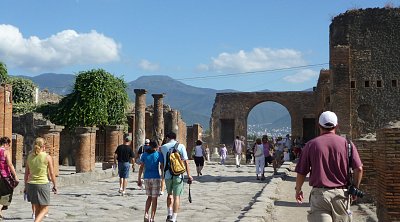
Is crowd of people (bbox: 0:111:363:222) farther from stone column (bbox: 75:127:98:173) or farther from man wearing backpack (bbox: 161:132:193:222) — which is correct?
stone column (bbox: 75:127:98:173)

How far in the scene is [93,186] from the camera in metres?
15.6

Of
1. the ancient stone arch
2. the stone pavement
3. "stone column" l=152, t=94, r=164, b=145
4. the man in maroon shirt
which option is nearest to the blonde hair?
the stone pavement

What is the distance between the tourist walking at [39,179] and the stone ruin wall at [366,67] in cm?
1145

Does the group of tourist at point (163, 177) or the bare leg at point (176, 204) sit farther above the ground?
the group of tourist at point (163, 177)

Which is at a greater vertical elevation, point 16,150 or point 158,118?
point 158,118

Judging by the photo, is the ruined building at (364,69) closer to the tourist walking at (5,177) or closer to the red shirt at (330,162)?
the tourist walking at (5,177)

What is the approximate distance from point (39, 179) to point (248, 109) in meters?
37.9

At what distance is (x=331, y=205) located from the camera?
16.8 ft

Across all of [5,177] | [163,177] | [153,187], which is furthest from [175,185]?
[5,177]

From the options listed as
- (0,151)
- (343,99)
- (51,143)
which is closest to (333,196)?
(0,151)

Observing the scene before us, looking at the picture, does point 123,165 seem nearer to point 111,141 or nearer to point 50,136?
point 50,136

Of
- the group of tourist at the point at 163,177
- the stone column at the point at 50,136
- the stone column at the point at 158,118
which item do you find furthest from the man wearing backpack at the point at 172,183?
the stone column at the point at 158,118

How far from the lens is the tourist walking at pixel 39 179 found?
758 cm

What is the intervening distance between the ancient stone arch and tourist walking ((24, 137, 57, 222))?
37050 millimetres
